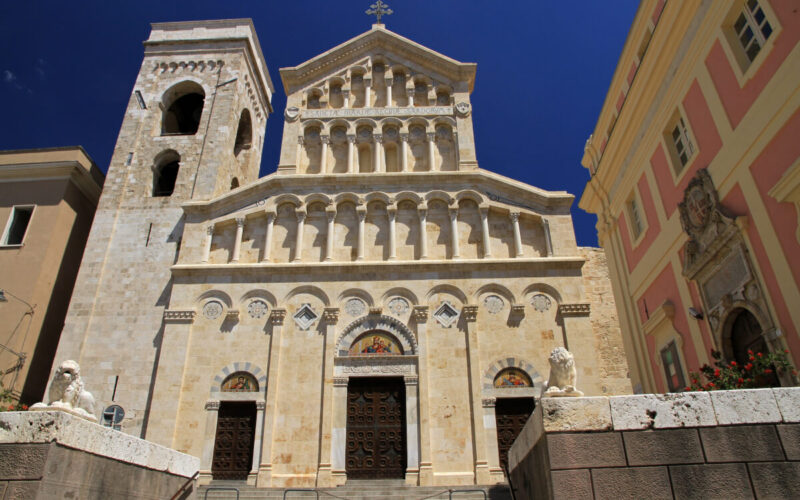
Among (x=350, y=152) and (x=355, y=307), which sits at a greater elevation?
(x=350, y=152)

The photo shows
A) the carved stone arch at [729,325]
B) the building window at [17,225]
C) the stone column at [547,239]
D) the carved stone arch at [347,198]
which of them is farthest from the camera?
the building window at [17,225]

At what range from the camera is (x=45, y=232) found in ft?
69.7

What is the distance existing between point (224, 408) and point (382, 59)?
52.6ft

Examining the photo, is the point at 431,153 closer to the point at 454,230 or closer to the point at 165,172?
the point at 454,230

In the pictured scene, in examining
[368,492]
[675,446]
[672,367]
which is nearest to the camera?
[675,446]

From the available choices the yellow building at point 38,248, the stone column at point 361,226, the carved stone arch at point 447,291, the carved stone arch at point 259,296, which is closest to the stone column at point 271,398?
the carved stone arch at point 259,296

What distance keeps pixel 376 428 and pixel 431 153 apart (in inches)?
419

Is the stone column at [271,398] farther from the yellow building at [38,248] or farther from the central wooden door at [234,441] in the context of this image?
the yellow building at [38,248]

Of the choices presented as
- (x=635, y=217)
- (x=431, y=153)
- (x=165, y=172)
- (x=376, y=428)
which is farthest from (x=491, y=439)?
(x=165, y=172)

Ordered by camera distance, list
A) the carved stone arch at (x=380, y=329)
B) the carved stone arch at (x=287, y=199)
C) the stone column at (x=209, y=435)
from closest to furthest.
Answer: the stone column at (x=209, y=435)
the carved stone arch at (x=380, y=329)
the carved stone arch at (x=287, y=199)

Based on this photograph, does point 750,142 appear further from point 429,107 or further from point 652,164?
point 429,107

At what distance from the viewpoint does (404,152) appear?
22156mm

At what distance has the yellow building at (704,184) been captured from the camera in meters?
10.1

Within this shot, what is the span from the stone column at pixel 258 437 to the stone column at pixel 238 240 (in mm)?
5277
